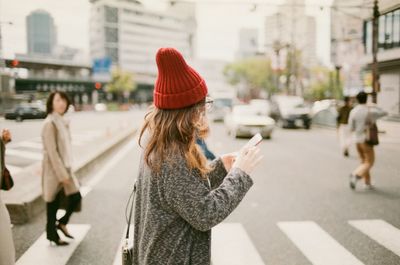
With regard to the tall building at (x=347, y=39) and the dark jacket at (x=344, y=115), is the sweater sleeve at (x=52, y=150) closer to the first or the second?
the tall building at (x=347, y=39)

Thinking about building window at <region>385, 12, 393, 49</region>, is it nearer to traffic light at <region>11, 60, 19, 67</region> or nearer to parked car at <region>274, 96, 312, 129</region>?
traffic light at <region>11, 60, 19, 67</region>

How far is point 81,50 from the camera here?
130 metres

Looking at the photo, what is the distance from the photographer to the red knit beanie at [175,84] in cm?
194

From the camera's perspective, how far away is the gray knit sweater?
1840mm

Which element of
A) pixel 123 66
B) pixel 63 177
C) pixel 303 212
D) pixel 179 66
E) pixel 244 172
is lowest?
pixel 303 212

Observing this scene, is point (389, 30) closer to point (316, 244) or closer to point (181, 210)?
point (316, 244)

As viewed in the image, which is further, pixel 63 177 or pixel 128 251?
pixel 63 177

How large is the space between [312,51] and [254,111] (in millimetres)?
163393

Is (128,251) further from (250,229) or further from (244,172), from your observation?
(250,229)

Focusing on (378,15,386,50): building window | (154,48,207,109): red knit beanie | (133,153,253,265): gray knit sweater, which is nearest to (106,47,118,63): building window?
(378,15,386,50): building window

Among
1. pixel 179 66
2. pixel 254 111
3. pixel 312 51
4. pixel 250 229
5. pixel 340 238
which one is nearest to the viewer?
pixel 179 66

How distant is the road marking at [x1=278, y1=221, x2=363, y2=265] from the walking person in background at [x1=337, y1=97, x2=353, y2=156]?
776 centimetres

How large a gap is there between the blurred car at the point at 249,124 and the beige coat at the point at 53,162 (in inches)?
585

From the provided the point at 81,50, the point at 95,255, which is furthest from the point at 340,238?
the point at 81,50
